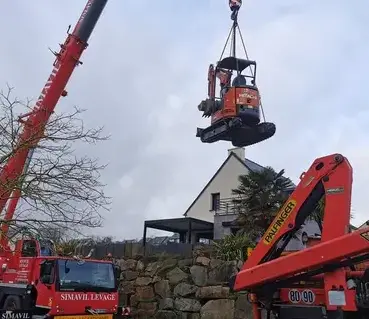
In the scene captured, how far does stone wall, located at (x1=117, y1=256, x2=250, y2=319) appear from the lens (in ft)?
43.3

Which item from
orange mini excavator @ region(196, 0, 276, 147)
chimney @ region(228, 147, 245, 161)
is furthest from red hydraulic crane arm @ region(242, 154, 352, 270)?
chimney @ region(228, 147, 245, 161)

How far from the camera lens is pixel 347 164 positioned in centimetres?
668

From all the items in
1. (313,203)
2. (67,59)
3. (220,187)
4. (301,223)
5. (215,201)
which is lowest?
(301,223)

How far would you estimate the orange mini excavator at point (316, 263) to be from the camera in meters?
6.14

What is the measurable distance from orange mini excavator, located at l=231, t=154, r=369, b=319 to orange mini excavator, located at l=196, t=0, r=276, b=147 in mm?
10659

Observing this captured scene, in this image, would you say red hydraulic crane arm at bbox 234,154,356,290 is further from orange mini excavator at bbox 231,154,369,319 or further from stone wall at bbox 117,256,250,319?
stone wall at bbox 117,256,250,319

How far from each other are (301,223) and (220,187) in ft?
94.4

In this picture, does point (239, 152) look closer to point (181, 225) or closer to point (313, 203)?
point (181, 225)

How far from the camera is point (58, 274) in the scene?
11820 millimetres

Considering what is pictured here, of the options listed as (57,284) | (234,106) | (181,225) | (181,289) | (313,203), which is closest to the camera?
(313,203)

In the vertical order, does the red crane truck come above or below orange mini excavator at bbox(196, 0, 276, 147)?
below

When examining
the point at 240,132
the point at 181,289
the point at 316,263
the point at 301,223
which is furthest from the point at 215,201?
the point at 316,263

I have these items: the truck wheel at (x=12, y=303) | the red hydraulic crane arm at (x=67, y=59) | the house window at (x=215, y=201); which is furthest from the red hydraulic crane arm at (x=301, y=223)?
the house window at (x=215, y=201)

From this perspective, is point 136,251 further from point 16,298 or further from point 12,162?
point 12,162
